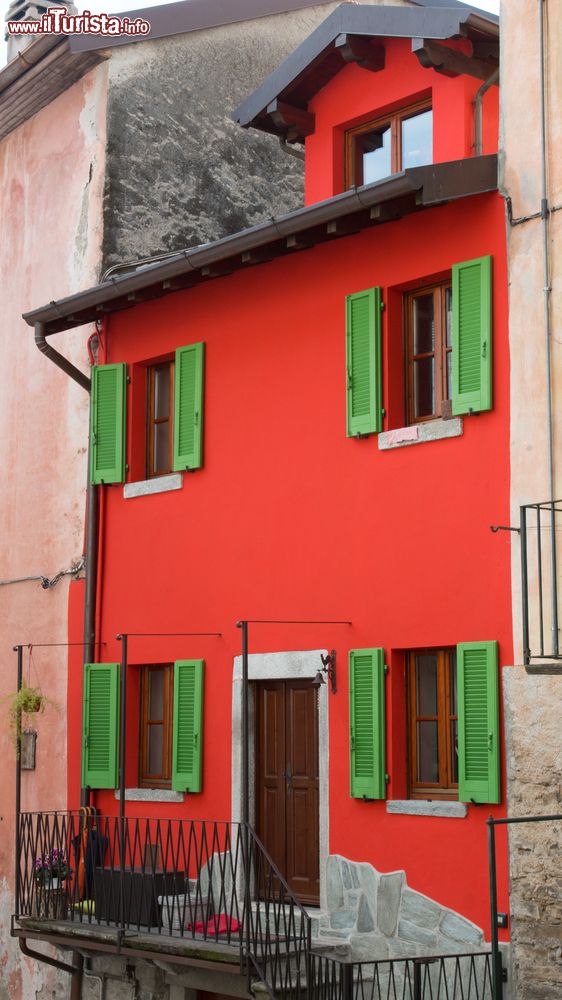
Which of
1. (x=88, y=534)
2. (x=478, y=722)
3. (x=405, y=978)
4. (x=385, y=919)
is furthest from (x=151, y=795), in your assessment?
(x=478, y=722)

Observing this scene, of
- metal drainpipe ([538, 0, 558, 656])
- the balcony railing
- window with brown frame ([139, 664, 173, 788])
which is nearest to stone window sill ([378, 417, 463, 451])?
metal drainpipe ([538, 0, 558, 656])

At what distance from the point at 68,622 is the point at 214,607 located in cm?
227

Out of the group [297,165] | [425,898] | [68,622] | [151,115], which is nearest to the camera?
[425,898]

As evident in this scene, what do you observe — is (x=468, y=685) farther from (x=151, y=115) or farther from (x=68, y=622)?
(x=151, y=115)

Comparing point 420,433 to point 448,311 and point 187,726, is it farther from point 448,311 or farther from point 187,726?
point 187,726

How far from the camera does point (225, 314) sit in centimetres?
1270

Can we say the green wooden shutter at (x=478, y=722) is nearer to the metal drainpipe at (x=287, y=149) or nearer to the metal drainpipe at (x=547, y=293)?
the metal drainpipe at (x=547, y=293)

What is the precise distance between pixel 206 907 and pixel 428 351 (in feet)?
15.7

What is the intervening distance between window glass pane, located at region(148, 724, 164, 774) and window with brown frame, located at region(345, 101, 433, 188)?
17.0 feet

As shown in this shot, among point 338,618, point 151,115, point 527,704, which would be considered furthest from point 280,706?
point 151,115

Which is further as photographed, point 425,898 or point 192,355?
point 192,355

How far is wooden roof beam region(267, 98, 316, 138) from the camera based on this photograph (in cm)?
1283

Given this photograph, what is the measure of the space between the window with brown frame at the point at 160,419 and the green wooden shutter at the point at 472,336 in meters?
3.66

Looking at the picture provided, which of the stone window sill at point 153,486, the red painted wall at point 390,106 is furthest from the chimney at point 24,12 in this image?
the stone window sill at point 153,486
